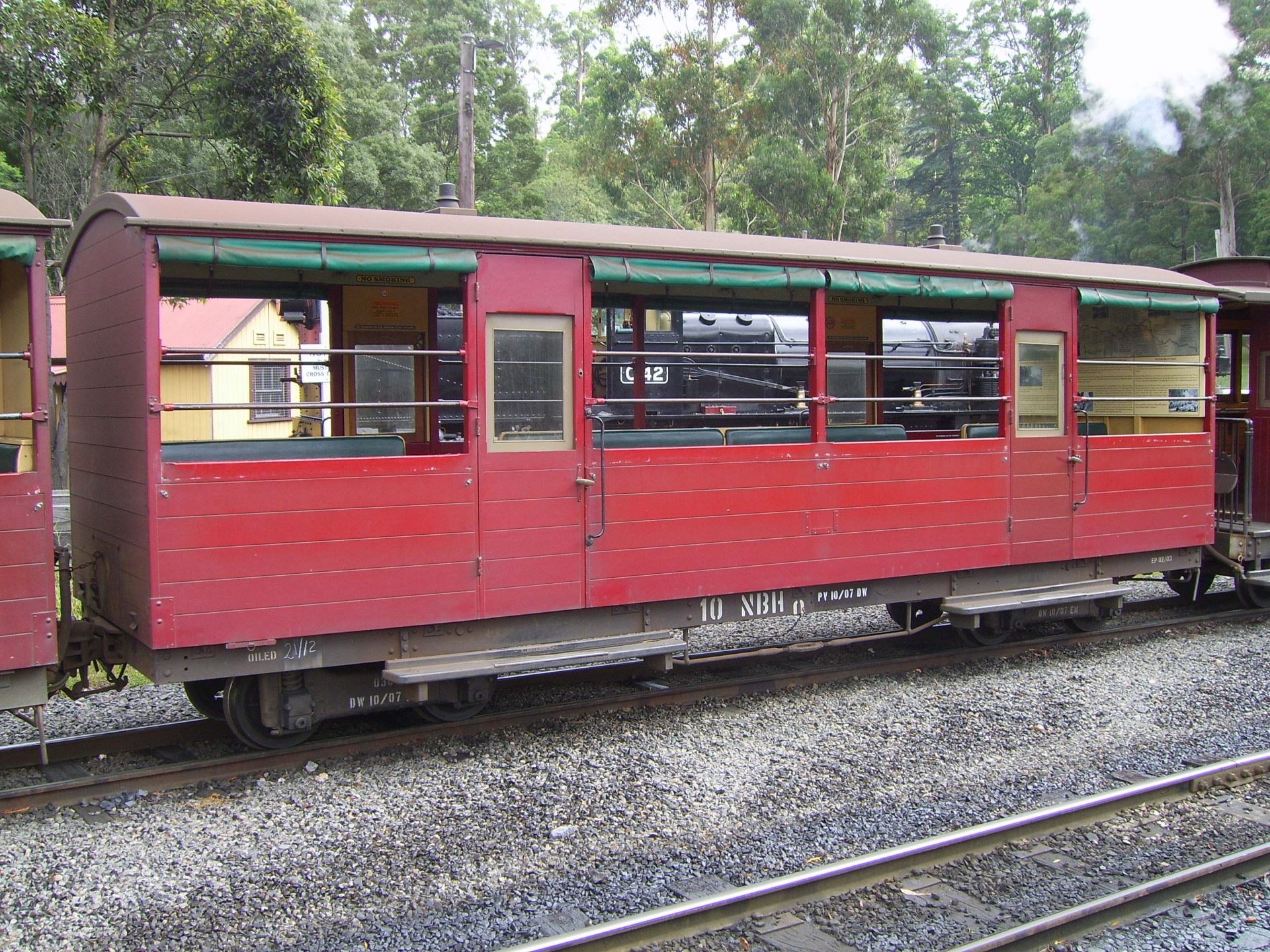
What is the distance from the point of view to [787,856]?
Result: 4.66 metres

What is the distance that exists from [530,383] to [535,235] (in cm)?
84

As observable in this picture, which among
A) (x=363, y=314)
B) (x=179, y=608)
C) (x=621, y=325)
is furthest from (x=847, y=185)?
A: (x=179, y=608)

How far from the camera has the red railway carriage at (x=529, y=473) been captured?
212 inches

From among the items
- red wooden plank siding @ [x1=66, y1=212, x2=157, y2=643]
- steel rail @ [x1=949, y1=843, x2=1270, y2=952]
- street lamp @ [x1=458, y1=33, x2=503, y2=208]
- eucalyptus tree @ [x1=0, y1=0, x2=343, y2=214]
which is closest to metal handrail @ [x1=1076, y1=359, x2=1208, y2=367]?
steel rail @ [x1=949, y1=843, x2=1270, y2=952]

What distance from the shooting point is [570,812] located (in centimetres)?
518

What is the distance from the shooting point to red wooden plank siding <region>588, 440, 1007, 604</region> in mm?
6430

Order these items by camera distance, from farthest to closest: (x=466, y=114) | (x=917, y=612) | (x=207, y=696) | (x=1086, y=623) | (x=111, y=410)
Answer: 1. (x=466, y=114)
2. (x=1086, y=623)
3. (x=917, y=612)
4. (x=207, y=696)
5. (x=111, y=410)

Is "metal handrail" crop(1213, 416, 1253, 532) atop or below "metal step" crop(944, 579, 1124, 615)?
atop

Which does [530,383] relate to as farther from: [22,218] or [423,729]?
[22,218]

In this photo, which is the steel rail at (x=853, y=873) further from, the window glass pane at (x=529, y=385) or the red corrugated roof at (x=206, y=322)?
the red corrugated roof at (x=206, y=322)

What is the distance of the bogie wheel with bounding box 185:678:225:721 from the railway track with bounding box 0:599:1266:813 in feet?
0.45

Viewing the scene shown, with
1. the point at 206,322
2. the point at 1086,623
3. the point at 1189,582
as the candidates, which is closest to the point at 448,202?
the point at 1086,623

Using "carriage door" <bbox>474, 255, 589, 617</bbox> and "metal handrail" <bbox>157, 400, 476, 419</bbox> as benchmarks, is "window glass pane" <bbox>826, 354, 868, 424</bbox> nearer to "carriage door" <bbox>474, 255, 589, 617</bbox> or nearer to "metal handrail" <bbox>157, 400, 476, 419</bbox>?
"carriage door" <bbox>474, 255, 589, 617</bbox>

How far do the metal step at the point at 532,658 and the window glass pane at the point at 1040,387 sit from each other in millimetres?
3383
